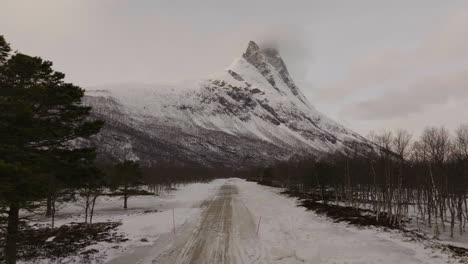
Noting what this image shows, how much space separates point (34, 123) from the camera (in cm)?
1384

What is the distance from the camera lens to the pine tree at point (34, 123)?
1295cm

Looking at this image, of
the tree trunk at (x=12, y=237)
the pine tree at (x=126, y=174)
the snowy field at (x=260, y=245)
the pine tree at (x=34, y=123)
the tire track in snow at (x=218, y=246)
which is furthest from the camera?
the pine tree at (x=126, y=174)

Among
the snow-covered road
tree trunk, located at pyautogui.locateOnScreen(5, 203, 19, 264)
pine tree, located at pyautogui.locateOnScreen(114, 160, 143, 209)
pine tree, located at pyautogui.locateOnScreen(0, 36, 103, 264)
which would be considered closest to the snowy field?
the snow-covered road

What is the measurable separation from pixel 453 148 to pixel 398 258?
2883 centimetres

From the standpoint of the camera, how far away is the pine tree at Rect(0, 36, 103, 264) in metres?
13.0

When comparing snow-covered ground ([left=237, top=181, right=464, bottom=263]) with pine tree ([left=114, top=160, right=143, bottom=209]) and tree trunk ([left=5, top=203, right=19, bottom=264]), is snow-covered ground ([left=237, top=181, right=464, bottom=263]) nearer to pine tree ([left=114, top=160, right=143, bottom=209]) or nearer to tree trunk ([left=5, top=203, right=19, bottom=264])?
tree trunk ([left=5, top=203, right=19, bottom=264])

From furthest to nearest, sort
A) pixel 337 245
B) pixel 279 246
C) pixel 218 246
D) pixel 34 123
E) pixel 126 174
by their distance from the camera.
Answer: pixel 126 174, pixel 337 245, pixel 279 246, pixel 218 246, pixel 34 123

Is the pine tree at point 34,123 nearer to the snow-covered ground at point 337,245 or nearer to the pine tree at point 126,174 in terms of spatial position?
the snow-covered ground at point 337,245

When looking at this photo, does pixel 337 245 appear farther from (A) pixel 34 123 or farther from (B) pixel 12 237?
(A) pixel 34 123

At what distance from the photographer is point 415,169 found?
4188 cm

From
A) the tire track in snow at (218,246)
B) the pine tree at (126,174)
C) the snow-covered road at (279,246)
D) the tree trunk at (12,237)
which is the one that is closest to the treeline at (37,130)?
the tree trunk at (12,237)

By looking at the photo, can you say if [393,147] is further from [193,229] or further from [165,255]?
[165,255]

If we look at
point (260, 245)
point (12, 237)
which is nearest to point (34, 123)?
point (12, 237)

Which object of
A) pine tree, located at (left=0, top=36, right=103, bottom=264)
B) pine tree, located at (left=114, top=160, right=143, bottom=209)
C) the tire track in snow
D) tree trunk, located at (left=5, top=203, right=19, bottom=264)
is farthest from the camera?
pine tree, located at (left=114, top=160, right=143, bottom=209)
